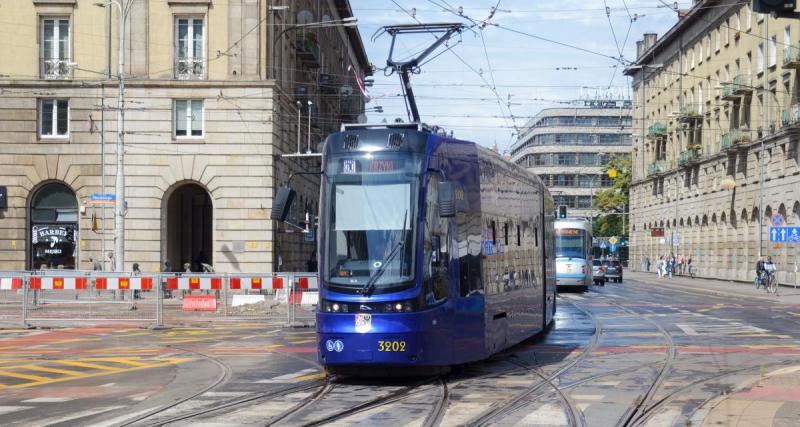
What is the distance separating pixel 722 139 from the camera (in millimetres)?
67812

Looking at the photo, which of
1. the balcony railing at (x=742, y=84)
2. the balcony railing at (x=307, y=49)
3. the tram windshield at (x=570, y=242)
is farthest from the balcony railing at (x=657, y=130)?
the tram windshield at (x=570, y=242)

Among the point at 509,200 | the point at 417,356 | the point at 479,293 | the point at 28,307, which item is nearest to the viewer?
the point at 417,356

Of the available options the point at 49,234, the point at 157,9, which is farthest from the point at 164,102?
the point at 49,234

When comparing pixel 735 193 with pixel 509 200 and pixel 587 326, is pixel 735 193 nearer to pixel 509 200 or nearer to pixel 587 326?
pixel 587 326

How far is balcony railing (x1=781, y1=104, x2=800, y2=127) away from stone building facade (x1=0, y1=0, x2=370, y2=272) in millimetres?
26696

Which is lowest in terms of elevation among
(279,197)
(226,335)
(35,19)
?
(226,335)

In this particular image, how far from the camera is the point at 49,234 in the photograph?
1598 inches

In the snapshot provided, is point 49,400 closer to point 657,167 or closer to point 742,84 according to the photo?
point 742,84

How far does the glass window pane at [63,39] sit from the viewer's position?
3984 centimetres

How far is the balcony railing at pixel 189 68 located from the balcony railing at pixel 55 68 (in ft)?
13.2

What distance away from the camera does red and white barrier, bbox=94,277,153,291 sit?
25.9 meters

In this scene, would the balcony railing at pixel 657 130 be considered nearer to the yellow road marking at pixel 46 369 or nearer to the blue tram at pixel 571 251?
the blue tram at pixel 571 251

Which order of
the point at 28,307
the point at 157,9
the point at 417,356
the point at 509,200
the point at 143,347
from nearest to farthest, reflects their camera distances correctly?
the point at 417,356 < the point at 509,200 < the point at 143,347 < the point at 28,307 < the point at 157,9

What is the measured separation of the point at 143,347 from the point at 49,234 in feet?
71.5
